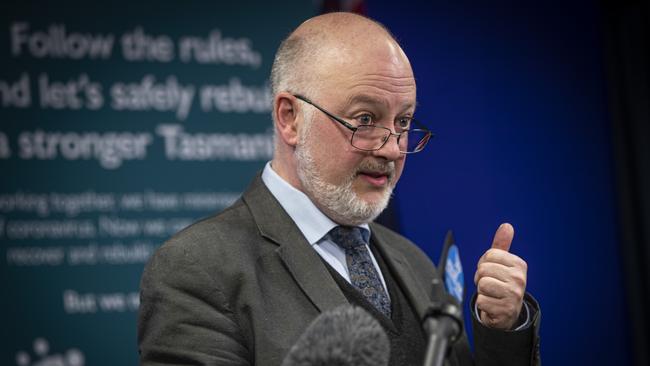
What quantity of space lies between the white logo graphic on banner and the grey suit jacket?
157 centimetres

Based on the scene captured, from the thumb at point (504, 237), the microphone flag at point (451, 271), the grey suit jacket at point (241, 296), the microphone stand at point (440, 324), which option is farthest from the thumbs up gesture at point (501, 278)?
the microphone stand at point (440, 324)

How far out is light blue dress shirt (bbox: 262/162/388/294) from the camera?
1.92 m

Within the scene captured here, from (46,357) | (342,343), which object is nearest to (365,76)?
(342,343)

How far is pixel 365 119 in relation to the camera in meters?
1.88

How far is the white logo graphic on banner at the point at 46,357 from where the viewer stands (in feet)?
10.3

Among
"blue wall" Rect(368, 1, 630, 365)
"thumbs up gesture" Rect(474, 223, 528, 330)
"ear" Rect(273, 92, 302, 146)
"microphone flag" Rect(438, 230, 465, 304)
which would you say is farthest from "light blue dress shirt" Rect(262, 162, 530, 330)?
"blue wall" Rect(368, 1, 630, 365)

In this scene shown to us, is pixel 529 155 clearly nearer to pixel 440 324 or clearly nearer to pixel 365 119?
pixel 365 119

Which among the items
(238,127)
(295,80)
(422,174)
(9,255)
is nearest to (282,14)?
(238,127)

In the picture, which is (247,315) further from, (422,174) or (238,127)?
(422,174)

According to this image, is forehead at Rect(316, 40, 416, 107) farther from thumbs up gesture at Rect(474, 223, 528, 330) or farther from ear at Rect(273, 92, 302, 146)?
thumbs up gesture at Rect(474, 223, 528, 330)

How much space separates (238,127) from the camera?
3.52 m

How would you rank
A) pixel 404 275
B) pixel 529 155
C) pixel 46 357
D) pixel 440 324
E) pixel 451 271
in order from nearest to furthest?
pixel 440 324, pixel 451 271, pixel 404 275, pixel 46 357, pixel 529 155

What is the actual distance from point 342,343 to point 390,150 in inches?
32.0

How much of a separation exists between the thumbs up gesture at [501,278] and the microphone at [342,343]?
1.94 ft
